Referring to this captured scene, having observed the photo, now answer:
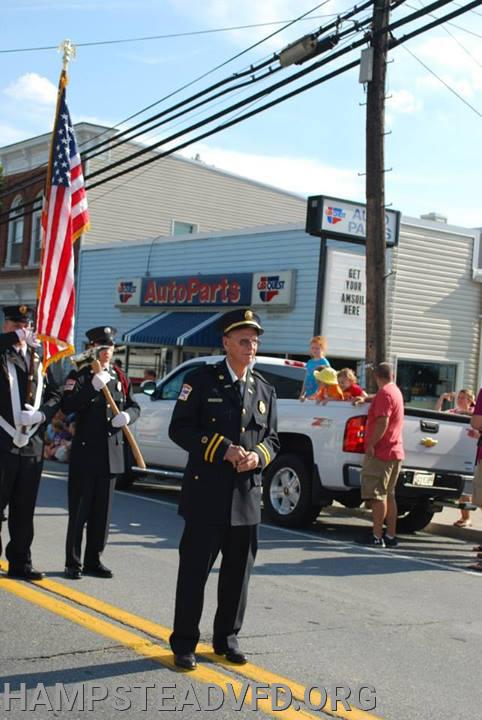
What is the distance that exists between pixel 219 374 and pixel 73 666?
1.73 m

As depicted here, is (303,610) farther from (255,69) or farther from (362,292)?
(362,292)

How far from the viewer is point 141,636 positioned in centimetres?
578

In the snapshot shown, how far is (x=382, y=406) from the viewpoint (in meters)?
9.83

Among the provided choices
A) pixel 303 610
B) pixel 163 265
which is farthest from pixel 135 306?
pixel 303 610

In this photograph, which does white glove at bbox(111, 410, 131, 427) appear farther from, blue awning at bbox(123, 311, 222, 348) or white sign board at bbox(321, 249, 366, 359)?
blue awning at bbox(123, 311, 222, 348)

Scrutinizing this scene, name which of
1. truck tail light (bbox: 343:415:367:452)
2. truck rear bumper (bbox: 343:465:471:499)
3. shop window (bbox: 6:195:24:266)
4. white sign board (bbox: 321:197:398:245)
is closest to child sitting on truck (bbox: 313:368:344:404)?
truck tail light (bbox: 343:415:367:452)

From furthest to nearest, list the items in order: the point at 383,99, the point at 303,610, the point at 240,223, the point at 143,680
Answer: the point at 240,223 < the point at 383,99 < the point at 303,610 < the point at 143,680

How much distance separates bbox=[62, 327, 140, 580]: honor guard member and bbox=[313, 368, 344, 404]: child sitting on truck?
12.5 ft

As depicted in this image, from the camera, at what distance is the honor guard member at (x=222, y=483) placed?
5.25 metres

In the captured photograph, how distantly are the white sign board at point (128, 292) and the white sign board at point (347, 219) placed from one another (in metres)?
9.01

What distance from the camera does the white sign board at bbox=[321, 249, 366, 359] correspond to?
19875 millimetres

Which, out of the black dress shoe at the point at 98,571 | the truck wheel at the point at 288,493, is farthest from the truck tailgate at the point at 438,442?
the black dress shoe at the point at 98,571

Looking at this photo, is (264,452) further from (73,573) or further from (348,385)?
(348,385)

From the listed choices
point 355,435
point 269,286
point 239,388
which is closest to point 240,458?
point 239,388
